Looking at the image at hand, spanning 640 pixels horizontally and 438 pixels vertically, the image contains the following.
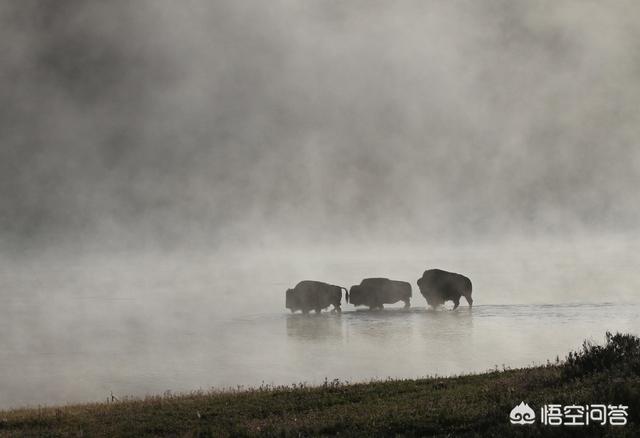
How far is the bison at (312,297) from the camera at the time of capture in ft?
210

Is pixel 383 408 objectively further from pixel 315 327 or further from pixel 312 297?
pixel 312 297

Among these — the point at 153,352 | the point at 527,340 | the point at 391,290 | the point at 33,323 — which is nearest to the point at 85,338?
the point at 153,352

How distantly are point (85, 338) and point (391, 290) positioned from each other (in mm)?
26687

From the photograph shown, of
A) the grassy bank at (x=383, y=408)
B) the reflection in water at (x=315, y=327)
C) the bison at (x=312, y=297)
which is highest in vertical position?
the bison at (x=312, y=297)

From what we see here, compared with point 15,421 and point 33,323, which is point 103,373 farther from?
point 33,323

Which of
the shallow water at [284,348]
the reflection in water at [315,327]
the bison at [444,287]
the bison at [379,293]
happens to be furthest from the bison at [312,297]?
the bison at [444,287]

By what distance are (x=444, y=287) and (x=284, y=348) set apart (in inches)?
1075

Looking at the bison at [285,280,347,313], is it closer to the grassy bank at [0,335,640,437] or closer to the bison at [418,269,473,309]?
the bison at [418,269,473,309]

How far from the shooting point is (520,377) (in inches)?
833

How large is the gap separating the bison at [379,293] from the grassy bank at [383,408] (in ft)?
139

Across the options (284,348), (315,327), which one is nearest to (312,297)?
(315,327)

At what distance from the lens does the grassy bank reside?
611 inches

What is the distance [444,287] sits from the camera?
6544 centimetres

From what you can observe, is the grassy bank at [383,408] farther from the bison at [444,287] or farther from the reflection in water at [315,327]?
the bison at [444,287]
